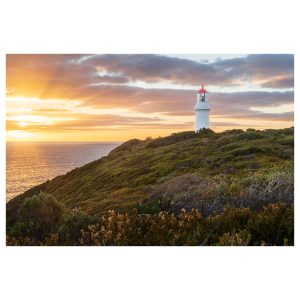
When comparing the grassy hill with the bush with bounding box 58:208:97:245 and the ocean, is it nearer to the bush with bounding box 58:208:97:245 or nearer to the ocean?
the ocean

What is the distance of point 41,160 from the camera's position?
957 cm

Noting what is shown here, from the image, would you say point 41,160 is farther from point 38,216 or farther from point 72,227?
point 72,227

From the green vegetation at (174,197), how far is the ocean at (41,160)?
5.6 inches

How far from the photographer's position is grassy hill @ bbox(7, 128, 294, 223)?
934 centimetres

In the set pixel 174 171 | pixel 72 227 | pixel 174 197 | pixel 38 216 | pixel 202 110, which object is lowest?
pixel 72 227

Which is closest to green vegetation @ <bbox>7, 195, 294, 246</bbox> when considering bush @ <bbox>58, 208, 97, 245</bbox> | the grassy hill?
bush @ <bbox>58, 208, 97, 245</bbox>

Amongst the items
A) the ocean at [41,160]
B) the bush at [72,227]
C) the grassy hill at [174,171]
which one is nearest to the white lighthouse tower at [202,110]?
the grassy hill at [174,171]

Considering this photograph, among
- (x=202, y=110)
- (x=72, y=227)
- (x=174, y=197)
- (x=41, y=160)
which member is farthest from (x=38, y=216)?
(x=202, y=110)

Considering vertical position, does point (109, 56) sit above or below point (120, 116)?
above

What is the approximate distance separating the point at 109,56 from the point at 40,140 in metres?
2.01

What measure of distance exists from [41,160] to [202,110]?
3.11m

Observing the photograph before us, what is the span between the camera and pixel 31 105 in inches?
371
